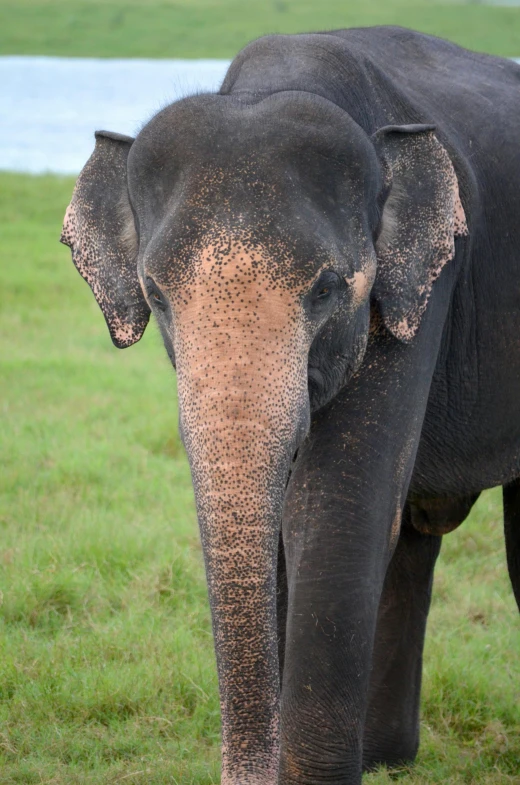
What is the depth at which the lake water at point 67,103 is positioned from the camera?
54.6 ft

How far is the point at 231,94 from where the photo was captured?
2.19 meters

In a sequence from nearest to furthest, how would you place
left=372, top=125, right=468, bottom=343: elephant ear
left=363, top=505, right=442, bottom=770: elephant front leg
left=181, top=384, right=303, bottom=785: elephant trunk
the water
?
1. left=181, top=384, right=303, bottom=785: elephant trunk
2. left=372, top=125, right=468, bottom=343: elephant ear
3. left=363, top=505, right=442, bottom=770: elephant front leg
4. the water

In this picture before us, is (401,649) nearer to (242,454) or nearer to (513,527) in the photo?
(513,527)

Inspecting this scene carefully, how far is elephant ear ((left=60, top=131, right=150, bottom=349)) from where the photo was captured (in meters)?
2.33

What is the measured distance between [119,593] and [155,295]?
210 cm

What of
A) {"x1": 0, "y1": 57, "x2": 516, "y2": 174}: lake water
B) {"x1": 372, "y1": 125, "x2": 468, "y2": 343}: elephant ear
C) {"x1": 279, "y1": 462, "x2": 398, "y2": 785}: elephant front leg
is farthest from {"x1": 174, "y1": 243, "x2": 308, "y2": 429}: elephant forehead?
{"x1": 0, "y1": 57, "x2": 516, "y2": 174}: lake water

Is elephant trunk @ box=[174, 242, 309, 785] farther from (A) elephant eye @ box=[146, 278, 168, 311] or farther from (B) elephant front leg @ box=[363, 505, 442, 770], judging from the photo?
(B) elephant front leg @ box=[363, 505, 442, 770]

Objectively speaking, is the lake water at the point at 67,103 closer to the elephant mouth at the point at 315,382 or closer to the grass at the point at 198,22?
the grass at the point at 198,22

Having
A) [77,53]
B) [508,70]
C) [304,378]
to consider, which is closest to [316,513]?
[304,378]

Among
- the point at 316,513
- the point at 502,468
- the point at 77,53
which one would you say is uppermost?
the point at 316,513

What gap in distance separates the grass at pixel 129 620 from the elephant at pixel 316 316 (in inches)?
26.9

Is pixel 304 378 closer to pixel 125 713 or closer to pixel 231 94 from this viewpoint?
pixel 231 94

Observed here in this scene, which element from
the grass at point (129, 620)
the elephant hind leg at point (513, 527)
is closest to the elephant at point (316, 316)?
the elephant hind leg at point (513, 527)

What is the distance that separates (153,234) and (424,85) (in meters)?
0.96
